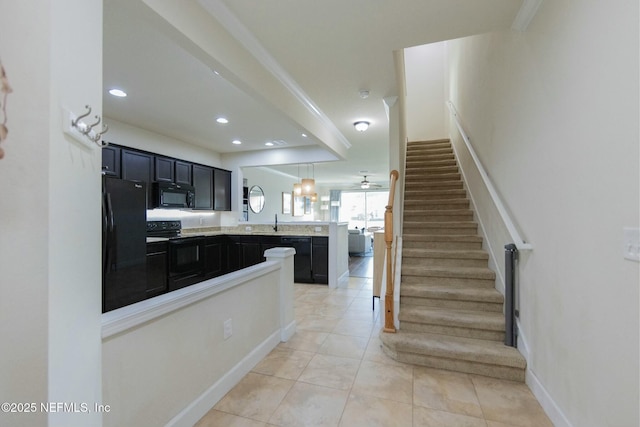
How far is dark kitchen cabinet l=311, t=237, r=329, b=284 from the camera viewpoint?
16.0 feet

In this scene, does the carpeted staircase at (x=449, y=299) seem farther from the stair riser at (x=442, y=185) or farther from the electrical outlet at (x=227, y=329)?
Result: the electrical outlet at (x=227, y=329)

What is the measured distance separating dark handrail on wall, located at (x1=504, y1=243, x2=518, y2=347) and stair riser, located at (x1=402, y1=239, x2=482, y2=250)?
3.58 ft

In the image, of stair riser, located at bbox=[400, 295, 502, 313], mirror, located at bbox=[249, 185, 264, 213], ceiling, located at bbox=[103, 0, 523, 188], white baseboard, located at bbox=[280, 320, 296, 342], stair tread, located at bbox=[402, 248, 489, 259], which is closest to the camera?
ceiling, located at bbox=[103, 0, 523, 188]

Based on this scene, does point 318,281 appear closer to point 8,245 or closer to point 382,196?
point 8,245

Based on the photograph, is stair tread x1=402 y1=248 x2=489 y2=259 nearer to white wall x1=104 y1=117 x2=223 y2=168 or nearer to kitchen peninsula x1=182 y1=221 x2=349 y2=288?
kitchen peninsula x1=182 y1=221 x2=349 y2=288

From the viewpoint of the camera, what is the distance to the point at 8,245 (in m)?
0.75

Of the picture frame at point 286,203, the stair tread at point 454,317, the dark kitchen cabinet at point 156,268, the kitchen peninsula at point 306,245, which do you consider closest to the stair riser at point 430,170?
the kitchen peninsula at point 306,245

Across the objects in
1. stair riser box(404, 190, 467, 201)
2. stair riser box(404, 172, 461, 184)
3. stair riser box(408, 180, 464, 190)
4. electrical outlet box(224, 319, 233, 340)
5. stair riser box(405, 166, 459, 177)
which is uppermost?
stair riser box(405, 166, 459, 177)

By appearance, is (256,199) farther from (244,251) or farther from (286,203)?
(244,251)

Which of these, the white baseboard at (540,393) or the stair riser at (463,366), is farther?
the stair riser at (463,366)

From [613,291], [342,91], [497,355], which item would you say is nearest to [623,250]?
[613,291]

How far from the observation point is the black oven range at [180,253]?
4.34 meters

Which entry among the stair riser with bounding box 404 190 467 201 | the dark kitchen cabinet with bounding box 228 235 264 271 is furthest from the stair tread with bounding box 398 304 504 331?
the dark kitchen cabinet with bounding box 228 235 264 271

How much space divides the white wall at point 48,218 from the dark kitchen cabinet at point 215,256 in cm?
413
